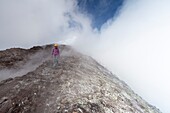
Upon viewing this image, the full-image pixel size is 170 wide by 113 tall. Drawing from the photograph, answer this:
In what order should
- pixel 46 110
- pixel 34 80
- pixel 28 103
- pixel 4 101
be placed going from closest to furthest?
pixel 46 110 → pixel 28 103 → pixel 4 101 → pixel 34 80

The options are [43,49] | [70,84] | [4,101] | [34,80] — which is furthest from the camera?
[43,49]

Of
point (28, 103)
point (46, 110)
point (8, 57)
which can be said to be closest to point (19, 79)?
point (28, 103)

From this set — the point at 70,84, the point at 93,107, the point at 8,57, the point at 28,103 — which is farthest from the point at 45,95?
the point at 8,57

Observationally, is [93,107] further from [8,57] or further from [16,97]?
[8,57]

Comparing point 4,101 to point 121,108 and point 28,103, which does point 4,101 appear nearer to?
point 28,103

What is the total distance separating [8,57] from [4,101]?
1634 inches

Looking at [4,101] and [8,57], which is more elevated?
[8,57]

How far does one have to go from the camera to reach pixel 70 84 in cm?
3206

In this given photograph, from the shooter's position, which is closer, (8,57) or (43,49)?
(8,57)

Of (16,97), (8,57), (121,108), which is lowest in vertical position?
(121,108)

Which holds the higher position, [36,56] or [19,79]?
[36,56]

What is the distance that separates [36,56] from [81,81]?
40829 millimetres

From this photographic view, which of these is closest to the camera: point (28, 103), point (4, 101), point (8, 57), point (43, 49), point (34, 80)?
point (28, 103)

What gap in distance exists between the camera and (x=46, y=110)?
24.1 meters
